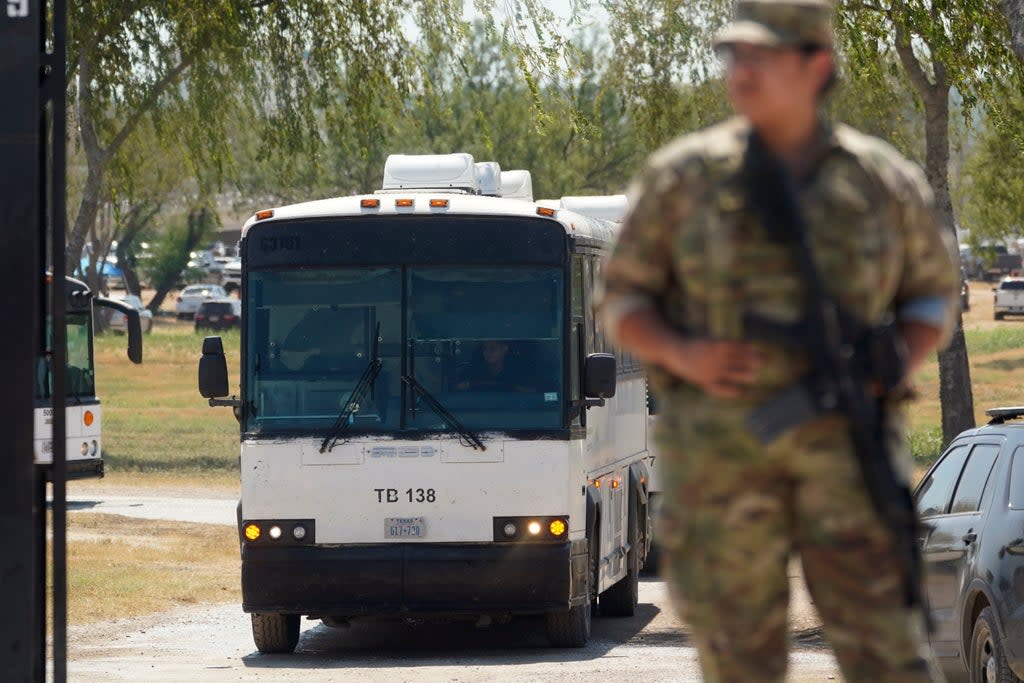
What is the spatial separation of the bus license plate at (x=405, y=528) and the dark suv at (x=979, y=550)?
3.59m

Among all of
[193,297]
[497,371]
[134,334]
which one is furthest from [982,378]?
[193,297]

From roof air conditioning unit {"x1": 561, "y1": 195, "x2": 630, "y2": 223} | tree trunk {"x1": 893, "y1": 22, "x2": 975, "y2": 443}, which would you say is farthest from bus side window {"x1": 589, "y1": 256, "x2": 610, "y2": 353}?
tree trunk {"x1": 893, "y1": 22, "x2": 975, "y2": 443}

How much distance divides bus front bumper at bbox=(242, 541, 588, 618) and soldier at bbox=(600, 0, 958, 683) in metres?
8.46

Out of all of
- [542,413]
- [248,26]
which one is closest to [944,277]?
[542,413]

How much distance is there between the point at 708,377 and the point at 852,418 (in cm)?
30

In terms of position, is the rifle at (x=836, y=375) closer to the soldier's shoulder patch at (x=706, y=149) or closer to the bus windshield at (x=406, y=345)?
the soldier's shoulder patch at (x=706, y=149)

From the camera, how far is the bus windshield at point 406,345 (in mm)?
12914

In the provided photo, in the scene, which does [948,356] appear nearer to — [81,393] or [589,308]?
[81,393]

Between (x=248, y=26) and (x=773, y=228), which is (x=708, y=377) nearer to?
(x=773, y=228)

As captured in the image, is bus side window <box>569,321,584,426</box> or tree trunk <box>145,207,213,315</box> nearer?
bus side window <box>569,321,584,426</box>

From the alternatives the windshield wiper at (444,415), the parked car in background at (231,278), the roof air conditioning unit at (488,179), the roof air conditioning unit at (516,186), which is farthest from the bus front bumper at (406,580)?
the parked car in background at (231,278)

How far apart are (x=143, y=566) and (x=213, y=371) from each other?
7.60 metres

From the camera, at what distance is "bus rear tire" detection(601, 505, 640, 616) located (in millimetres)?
15680

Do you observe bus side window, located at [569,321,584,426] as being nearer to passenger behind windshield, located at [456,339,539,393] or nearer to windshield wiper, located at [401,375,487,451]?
passenger behind windshield, located at [456,339,539,393]
